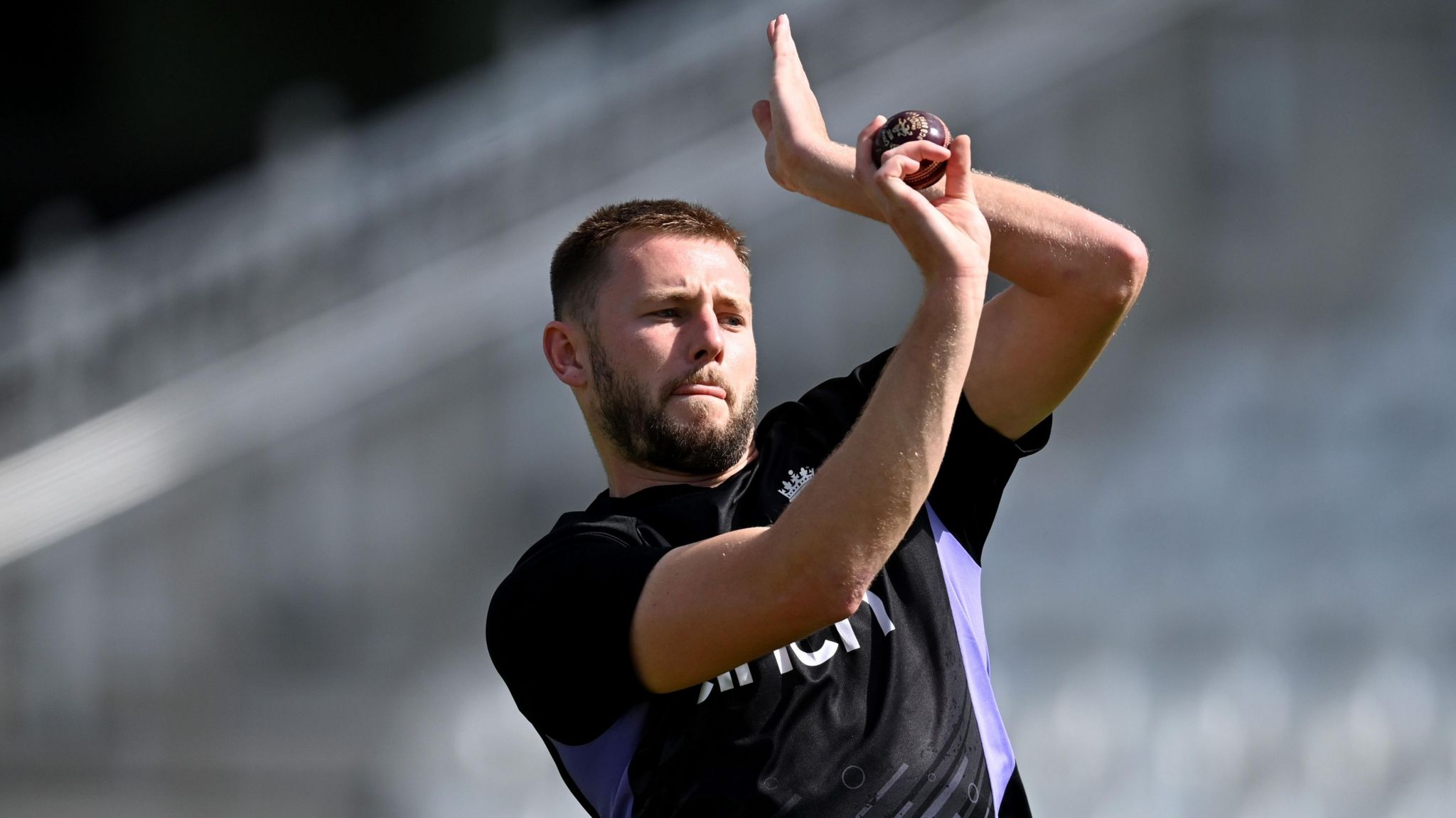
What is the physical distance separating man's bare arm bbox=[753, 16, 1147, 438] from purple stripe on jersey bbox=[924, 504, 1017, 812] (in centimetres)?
18

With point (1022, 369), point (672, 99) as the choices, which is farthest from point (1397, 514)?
point (1022, 369)

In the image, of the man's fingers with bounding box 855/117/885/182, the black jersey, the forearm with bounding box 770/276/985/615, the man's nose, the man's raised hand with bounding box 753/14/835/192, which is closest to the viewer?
the forearm with bounding box 770/276/985/615

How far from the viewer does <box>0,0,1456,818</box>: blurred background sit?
19.7 feet

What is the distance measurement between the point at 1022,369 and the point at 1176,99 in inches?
267

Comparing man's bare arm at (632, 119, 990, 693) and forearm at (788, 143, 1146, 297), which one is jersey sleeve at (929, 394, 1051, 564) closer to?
forearm at (788, 143, 1146, 297)

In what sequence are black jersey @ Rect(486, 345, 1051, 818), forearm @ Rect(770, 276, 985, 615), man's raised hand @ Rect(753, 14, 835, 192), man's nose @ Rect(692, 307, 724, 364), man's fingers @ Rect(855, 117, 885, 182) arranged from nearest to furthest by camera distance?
forearm @ Rect(770, 276, 985, 615) < man's fingers @ Rect(855, 117, 885, 182) < black jersey @ Rect(486, 345, 1051, 818) < man's raised hand @ Rect(753, 14, 835, 192) < man's nose @ Rect(692, 307, 724, 364)

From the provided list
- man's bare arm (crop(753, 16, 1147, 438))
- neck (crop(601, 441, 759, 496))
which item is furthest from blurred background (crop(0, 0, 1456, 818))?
man's bare arm (crop(753, 16, 1147, 438))

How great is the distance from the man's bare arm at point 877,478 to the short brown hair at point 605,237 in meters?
0.59

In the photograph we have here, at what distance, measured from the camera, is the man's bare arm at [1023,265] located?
1.83m

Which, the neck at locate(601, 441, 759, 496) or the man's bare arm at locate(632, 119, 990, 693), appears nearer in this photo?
the man's bare arm at locate(632, 119, 990, 693)

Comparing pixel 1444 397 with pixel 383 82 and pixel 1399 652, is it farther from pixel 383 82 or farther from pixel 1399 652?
pixel 383 82

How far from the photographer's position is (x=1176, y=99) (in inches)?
321

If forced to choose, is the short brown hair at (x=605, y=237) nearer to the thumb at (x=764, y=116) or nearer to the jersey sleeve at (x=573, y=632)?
the thumb at (x=764, y=116)

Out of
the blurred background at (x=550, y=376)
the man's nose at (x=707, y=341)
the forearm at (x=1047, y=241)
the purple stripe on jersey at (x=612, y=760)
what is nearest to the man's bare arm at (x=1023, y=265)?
the forearm at (x=1047, y=241)
